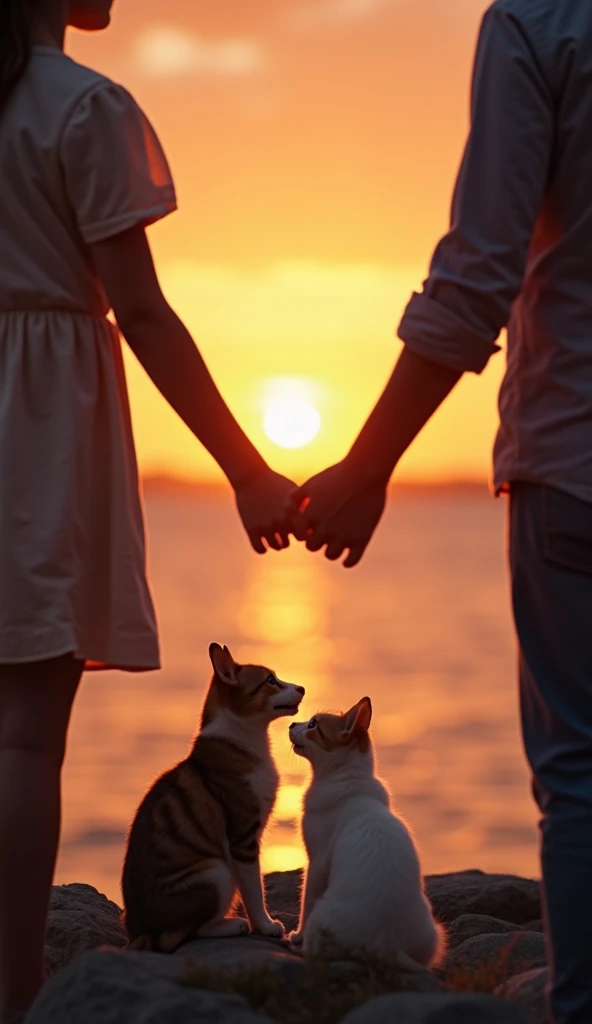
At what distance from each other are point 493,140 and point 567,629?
0.98 m

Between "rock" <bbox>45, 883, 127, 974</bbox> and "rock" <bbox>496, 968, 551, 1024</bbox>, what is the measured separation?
59.2 inches

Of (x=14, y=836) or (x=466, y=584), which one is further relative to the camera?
(x=466, y=584)

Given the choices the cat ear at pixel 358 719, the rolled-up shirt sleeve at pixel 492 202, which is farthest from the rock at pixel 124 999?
the rolled-up shirt sleeve at pixel 492 202

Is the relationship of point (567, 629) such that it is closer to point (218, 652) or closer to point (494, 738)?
point (218, 652)

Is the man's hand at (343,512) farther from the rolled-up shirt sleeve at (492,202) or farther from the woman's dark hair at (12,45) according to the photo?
the woman's dark hair at (12,45)

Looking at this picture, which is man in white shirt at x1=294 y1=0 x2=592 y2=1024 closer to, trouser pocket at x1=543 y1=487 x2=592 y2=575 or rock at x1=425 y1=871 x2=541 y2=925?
trouser pocket at x1=543 y1=487 x2=592 y2=575

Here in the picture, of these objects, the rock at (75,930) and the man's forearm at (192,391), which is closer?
the man's forearm at (192,391)

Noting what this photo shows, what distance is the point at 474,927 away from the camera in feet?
18.0

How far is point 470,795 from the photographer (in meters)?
15.8

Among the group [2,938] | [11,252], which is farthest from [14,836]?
[11,252]

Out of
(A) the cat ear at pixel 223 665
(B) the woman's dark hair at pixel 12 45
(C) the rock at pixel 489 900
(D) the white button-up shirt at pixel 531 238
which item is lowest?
(C) the rock at pixel 489 900

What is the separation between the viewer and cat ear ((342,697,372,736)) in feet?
14.7

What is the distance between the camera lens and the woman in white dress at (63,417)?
12.1 feet

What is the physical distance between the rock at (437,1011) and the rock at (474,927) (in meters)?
2.14
